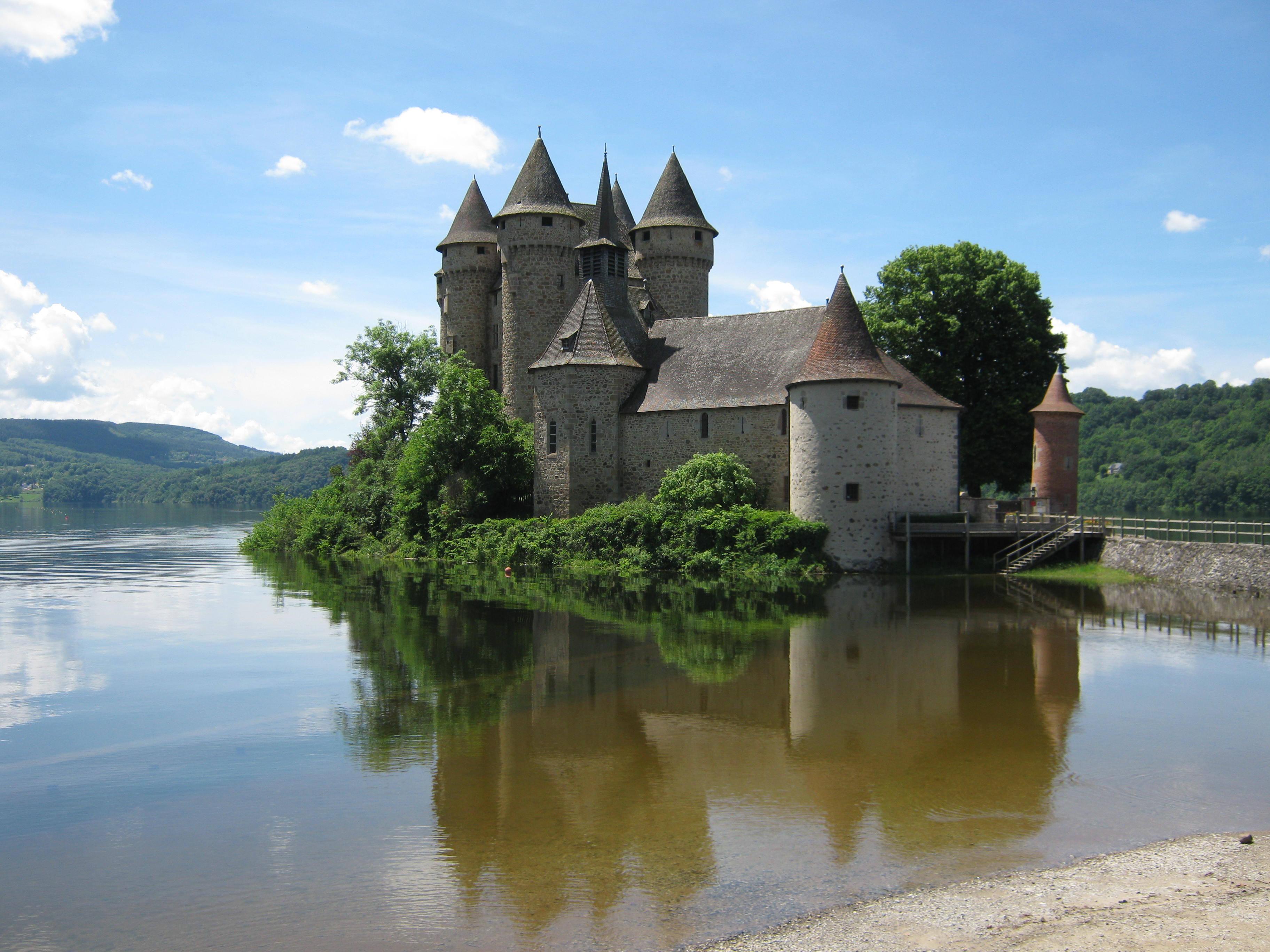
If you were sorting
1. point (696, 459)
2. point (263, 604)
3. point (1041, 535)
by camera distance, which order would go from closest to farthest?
1. point (263, 604)
2. point (1041, 535)
3. point (696, 459)

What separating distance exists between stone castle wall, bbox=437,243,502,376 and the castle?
0.07 meters

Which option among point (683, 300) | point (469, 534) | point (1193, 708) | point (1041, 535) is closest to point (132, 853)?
point (1193, 708)

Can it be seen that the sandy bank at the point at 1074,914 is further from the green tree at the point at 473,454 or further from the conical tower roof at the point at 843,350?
the green tree at the point at 473,454

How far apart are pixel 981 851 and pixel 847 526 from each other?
24.3 meters

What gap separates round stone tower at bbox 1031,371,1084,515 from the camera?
117 feet

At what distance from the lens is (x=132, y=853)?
8758 millimetres

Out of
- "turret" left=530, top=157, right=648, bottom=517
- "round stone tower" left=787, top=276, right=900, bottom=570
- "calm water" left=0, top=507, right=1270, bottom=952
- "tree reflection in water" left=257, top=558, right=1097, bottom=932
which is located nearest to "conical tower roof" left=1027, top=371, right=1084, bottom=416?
"round stone tower" left=787, top=276, right=900, bottom=570

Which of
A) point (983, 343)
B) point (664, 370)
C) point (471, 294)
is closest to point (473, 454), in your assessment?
point (664, 370)

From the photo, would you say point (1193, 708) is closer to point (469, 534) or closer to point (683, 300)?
point (469, 534)

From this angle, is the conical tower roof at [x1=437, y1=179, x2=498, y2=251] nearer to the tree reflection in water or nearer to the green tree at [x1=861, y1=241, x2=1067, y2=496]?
the green tree at [x1=861, y1=241, x2=1067, y2=496]

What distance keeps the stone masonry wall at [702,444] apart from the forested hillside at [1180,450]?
1628 inches

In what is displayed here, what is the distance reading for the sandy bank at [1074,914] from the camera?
6.88 meters

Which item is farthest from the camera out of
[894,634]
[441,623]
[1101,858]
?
[441,623]

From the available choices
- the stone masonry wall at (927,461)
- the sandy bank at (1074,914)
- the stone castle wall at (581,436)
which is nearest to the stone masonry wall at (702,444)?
the stone castle wall at (581,436)
